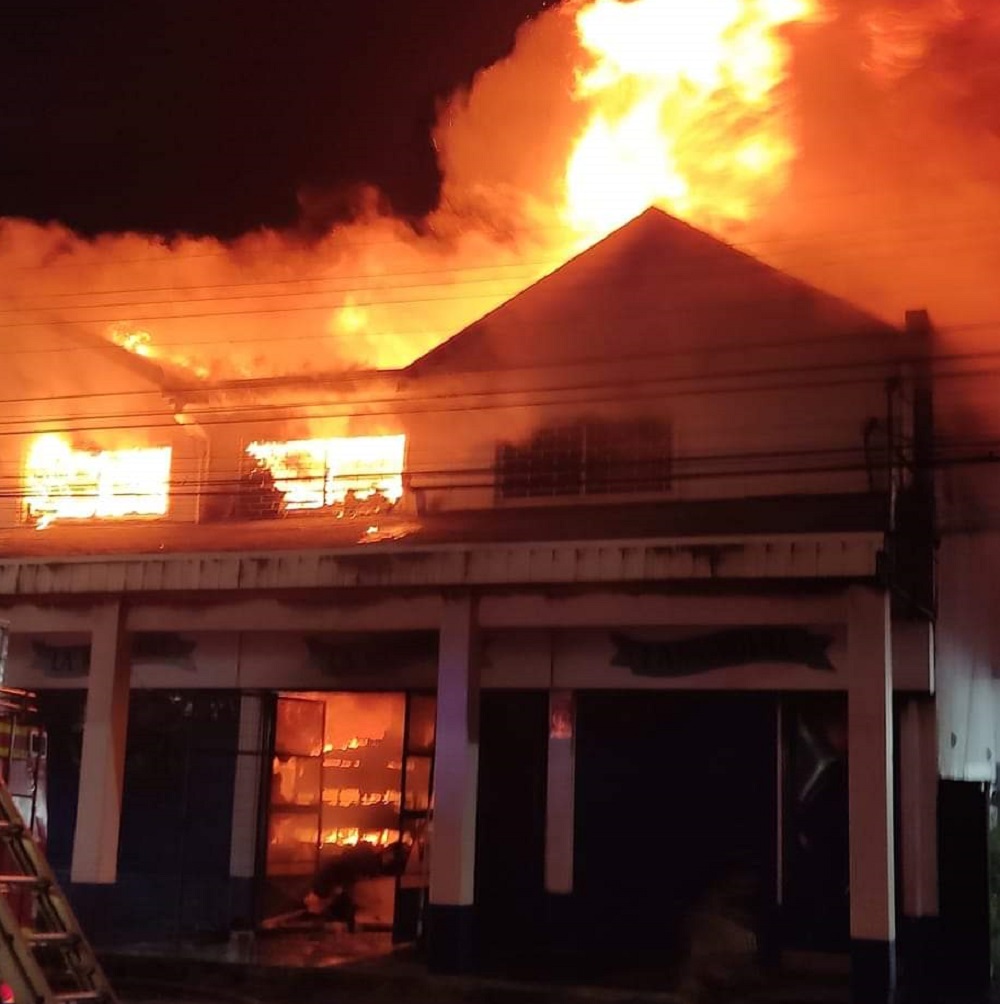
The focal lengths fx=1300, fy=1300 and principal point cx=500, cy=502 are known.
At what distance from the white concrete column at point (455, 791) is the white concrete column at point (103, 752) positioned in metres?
3.23

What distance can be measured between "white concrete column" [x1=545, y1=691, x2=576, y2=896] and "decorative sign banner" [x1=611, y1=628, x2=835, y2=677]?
4.39 ft

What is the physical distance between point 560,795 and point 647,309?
5440 millimetres

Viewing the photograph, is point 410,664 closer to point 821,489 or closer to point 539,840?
point 539,840

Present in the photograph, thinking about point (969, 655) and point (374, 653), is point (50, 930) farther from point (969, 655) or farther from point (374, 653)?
point (969, 655)

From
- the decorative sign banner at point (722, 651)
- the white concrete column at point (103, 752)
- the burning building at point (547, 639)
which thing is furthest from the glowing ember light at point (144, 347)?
the decorative sign banner at point (722, 651)

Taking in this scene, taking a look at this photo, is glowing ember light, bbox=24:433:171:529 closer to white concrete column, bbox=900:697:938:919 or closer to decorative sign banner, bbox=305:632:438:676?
decorative sign banner, bbox=305:632:438:676

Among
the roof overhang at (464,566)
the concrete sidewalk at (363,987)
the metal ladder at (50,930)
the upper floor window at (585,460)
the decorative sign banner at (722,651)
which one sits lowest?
the concrete sidewalk at (363,987)

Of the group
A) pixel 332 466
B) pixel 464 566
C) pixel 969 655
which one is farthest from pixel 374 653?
pixel 969 655

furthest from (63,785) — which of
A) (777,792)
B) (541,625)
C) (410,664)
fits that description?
(777,792)

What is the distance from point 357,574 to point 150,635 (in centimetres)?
311

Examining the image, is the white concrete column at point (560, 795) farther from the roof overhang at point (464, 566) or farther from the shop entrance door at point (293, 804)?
the shop entrance door at point (293, 804)

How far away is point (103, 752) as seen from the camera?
12195 mm

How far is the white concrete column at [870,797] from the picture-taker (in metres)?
9.84

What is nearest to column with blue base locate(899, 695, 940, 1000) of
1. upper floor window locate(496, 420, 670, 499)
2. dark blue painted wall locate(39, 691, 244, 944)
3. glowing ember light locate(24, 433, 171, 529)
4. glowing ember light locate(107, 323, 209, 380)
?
upper floor window locate(496, 420, 670, 499)
